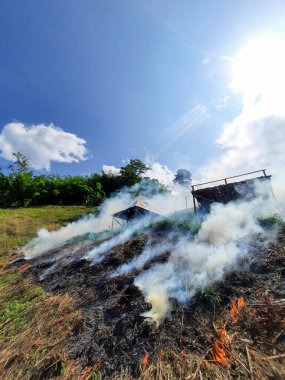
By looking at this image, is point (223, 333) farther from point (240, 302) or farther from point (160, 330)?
point (160, 330)

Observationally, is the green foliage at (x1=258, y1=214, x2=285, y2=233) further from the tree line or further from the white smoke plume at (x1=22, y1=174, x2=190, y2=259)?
the tree line

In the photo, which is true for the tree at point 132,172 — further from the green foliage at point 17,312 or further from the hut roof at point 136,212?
the green foliage at point 17,312

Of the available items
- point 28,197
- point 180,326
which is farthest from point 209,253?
point 28,197

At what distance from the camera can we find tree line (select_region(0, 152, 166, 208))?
2334 cm

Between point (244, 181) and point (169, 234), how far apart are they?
20.5ft

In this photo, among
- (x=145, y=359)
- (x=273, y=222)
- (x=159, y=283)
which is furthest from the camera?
(x=273, y=222)

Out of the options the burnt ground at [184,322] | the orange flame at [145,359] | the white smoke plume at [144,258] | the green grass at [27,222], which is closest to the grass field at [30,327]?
the burnt ground at [184,322]

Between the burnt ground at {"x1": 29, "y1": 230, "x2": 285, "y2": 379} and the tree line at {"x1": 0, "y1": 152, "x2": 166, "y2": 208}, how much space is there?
66.7ft

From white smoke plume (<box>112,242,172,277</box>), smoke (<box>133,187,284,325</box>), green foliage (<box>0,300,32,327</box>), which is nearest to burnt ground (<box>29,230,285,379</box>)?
smoke (<box>133,187,284,325</box>)

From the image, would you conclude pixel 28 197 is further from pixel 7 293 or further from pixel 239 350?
pixel 239 350

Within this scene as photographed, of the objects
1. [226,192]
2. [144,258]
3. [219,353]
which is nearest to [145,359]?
[219,353]

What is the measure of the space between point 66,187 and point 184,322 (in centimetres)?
2456

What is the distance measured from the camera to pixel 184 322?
3590 millimetres

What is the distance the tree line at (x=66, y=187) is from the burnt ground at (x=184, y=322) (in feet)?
66.7
